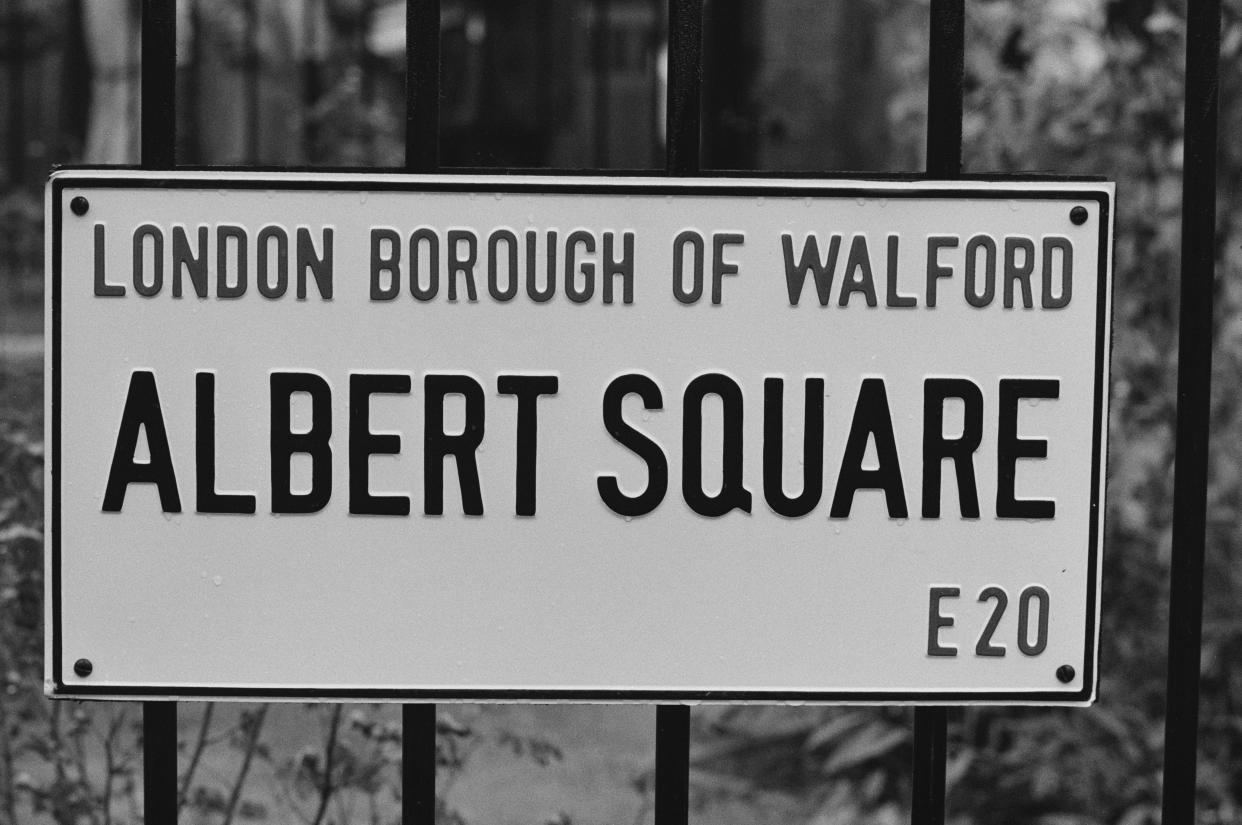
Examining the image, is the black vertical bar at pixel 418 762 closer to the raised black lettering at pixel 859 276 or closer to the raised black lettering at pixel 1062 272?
the raised black lettering at pixel 859 276

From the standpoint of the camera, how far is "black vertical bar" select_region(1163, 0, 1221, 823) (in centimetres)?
170

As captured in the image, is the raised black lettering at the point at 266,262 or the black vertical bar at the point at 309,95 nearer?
the raised black lettering at the point at 266,262

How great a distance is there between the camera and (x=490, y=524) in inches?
63.6

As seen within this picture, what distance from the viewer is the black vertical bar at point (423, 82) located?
163 centimetres

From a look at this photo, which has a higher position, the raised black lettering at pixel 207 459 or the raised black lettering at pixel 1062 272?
A: the raised black lettering at pixel 1062 272

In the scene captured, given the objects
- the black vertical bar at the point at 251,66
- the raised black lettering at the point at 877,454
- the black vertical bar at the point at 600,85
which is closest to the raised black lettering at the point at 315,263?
the raised black lettering at the point at 877,454

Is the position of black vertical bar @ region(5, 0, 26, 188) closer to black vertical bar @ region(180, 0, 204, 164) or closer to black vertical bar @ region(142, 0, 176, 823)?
black vertical bar @ region(180, 0, 204, 164)

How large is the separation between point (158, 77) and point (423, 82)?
11.3 inches

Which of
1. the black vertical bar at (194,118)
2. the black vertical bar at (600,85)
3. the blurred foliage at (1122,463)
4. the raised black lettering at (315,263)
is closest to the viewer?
the raised black lettering at (315,263)

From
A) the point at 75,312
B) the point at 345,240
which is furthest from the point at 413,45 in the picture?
the point at 75,312

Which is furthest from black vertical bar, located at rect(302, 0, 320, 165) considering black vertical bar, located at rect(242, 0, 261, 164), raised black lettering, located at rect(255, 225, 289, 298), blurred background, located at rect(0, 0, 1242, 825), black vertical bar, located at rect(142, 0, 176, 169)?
raised black lettering, located at rect(255, 225, 289, 298)

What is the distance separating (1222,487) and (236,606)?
92.3 inches

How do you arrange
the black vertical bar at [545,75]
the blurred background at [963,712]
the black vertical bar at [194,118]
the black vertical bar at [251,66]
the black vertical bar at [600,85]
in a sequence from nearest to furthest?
1. the blurred background at [963,712]
2. the black vertical bar at [251,66]
3. the black vertical bar at [194,118]
4. the black vertical bar at [600,85]
5. the black vertical bar at [545,75]

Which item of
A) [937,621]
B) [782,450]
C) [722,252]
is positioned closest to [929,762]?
[937,621]
